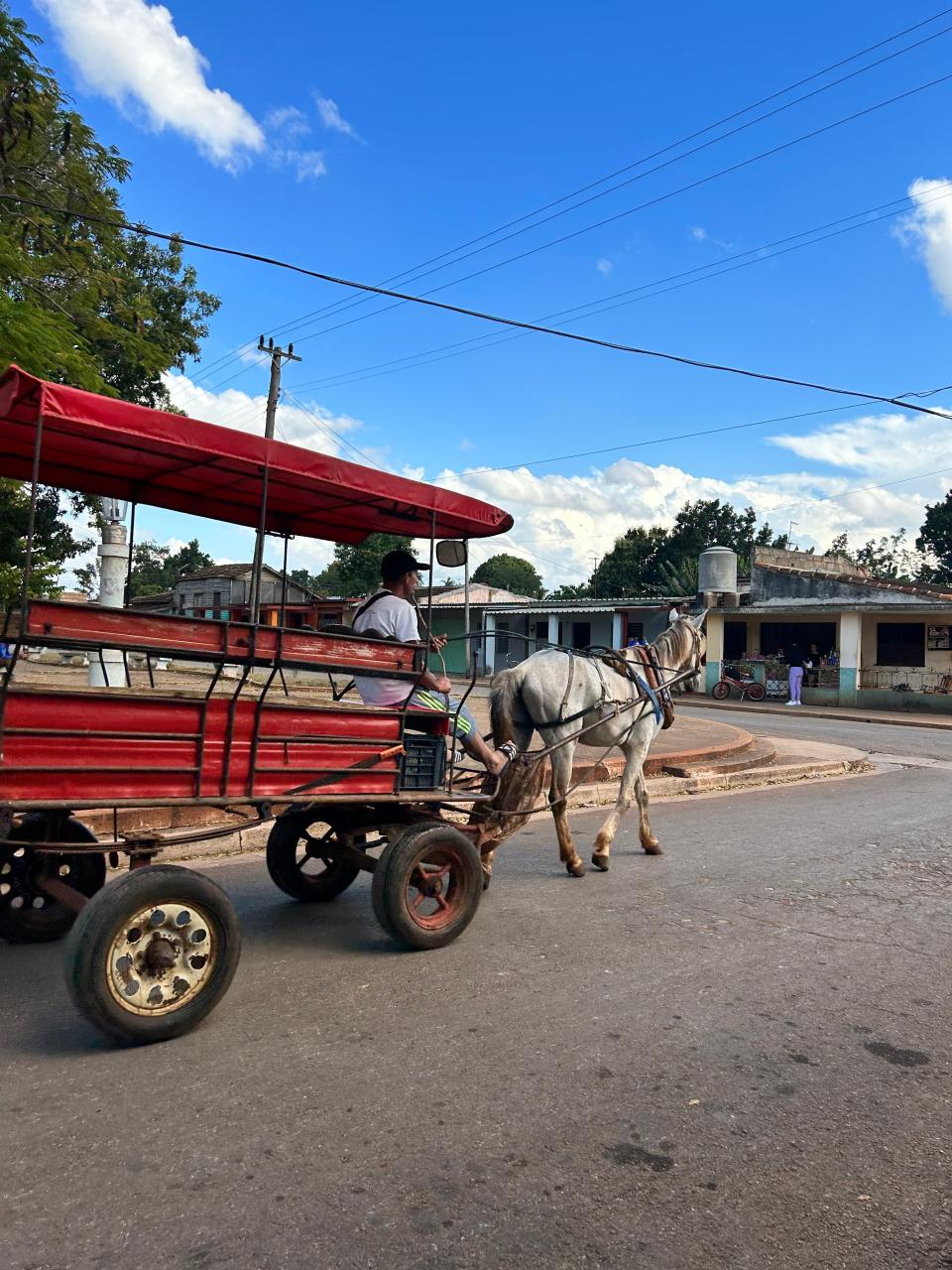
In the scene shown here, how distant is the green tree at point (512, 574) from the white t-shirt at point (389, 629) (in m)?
86.1

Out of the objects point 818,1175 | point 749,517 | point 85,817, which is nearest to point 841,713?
point 85,817

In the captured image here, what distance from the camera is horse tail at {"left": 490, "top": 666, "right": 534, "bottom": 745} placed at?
646cm

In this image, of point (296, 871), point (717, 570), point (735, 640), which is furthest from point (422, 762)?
point (735, 640)

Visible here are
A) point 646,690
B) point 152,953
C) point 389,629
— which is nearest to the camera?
point 152,953

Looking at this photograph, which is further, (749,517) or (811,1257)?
(749,517)

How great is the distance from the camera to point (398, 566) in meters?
5.20

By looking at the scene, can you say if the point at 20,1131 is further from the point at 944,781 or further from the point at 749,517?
the point at 749,517

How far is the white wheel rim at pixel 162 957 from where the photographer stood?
3.46m

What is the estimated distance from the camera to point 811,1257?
2424 mm

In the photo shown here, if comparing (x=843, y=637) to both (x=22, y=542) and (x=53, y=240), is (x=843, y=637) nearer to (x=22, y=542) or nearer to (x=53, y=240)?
(x=22, y=542)

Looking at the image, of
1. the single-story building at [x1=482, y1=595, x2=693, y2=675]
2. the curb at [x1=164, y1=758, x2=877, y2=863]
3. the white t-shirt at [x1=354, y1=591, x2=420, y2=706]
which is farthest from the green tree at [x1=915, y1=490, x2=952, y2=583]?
the white t-shirt at [x1=354, y1=591, x2=420, y2=706]

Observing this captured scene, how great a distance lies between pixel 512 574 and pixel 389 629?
9024 centimetres

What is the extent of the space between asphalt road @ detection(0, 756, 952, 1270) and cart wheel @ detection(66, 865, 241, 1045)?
0.15 metres

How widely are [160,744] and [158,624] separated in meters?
0.50
